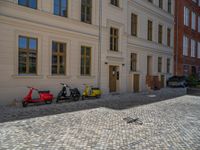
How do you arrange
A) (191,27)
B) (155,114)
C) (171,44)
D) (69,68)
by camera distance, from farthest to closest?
(191,27) → (171,44) → (69,68) → (155,114)

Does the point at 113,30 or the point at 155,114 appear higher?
the point at 113,30

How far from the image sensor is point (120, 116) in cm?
1035

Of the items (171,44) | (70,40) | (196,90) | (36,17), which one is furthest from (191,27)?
(36,17)

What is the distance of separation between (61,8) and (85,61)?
13.5 feet

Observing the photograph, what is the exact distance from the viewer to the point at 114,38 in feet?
67.9

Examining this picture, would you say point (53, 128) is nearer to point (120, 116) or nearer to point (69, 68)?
point (120, 116)

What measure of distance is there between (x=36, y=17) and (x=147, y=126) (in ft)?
30.9

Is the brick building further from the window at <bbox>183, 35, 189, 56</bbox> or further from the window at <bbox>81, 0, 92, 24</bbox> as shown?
the window at <bbox>81, 0, 92, 24</bbox>

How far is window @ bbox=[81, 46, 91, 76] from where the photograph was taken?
17.5m

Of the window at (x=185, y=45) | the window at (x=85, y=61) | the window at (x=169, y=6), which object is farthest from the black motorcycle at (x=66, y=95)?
the window at (x=185, y=45)

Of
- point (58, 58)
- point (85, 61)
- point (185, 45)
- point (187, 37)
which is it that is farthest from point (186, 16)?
point (58, 58)

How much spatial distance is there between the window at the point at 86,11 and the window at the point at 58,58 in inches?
117

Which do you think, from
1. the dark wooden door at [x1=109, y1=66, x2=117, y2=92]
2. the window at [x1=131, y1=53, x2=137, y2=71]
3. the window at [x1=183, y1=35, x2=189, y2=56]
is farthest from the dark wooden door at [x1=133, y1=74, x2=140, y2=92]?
the window at [x1=183, y1=35, x2=189, y2=56]

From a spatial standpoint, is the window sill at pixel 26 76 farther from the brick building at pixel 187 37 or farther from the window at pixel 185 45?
the window at pixel 185 45
